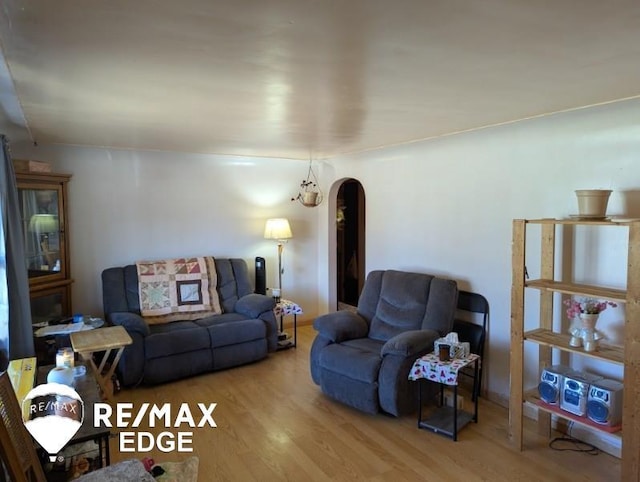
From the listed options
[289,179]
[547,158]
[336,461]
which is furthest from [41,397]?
[289,179]

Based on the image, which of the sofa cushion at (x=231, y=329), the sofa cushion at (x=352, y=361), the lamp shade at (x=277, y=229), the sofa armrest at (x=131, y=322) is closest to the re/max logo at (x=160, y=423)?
the sofa armrest at (x=131, y=322)

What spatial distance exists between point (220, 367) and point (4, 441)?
274 centimetres

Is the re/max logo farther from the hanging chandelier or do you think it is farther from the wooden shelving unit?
the hanging chandelier

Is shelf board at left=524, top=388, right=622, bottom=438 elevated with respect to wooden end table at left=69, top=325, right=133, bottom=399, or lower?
lower

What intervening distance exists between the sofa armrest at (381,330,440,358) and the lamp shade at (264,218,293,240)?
216 centimetres

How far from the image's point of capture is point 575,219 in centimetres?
257

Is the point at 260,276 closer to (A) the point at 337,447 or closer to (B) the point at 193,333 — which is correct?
(B) the point at 193,333

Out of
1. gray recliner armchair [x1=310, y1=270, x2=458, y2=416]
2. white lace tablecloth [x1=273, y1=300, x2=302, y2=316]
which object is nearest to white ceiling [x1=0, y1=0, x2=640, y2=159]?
gray recliner armchair [x1=310, y1=270, x2=458, y2=416]

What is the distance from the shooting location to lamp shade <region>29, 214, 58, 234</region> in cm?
378

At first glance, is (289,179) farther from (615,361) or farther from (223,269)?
(615,361)

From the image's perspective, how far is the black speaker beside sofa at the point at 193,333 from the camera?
375cm

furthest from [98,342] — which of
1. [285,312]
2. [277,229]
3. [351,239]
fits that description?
[351,239]

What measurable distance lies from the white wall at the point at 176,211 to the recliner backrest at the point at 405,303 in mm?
1708

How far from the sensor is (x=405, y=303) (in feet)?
Result: 12.4
